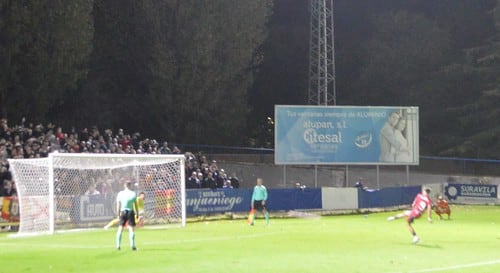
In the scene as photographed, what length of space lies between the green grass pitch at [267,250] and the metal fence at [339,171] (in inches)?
894

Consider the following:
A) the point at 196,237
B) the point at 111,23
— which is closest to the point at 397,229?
the point at 196,237

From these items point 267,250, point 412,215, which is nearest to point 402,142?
point 412,215

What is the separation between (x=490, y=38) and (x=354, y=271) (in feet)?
189

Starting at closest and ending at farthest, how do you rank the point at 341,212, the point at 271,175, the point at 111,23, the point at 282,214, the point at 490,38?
1. the point at 282,214
2. the point at 341,212
3. the point at 271,175
4. the point at 111,23
5. the point at 490,38

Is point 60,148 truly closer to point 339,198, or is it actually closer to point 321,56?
point 339,198

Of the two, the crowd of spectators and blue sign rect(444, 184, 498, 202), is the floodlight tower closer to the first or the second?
blue sign rect(444, 184, 498, 202)

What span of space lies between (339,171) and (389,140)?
9.01 meters

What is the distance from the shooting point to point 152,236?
3111 centimetres

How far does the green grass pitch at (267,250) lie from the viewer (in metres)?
20.8

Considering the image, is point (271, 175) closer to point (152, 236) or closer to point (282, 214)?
point (282, 214)

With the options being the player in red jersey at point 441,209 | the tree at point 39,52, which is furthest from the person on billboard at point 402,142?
the tree at point 39,52

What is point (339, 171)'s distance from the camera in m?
61.4

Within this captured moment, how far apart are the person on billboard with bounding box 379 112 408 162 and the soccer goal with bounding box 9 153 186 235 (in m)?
17.9

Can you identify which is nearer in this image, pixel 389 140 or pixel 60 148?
pixel 60 148
